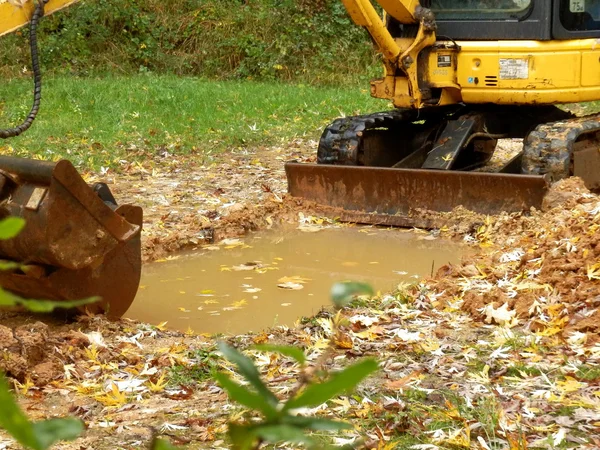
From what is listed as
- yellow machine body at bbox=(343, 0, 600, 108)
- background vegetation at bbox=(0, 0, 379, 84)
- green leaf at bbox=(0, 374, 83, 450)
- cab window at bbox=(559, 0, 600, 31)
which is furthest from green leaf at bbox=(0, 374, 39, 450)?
background vegetation at bbox=(0, 0, 379, 84)

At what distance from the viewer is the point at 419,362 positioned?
4.48 metres

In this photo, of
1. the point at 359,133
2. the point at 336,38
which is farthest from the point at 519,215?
the point at 336,38

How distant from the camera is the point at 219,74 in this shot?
19.1 meters

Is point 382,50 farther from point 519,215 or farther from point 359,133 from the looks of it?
point 519,215

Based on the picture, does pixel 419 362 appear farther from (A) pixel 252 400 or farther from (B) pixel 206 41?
(B) pixel 206 41

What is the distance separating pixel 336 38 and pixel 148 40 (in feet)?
12.7

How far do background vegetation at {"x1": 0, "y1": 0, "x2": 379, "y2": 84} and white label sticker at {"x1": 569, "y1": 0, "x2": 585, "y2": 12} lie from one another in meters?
9.62

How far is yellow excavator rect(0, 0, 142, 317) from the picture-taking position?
482 cm

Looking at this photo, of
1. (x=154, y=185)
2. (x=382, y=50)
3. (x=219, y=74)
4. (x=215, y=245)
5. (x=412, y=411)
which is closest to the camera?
(x=412, y=411)

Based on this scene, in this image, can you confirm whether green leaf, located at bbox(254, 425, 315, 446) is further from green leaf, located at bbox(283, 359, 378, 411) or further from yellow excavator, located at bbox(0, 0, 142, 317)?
yellow excavator, located at bbox(0, 0, 142, 317)

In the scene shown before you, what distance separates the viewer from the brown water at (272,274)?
6008mm

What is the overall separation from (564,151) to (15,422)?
8019 mm

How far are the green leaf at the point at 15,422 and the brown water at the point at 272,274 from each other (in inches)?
201

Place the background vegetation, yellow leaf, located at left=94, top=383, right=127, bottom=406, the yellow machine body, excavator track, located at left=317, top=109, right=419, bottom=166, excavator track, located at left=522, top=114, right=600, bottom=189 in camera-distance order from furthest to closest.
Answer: the background vegetation
excavator track, located at left=317, top=109, right=419, bottom=166
the yellow machine body
excavator track, located at left=522, top=114, right=600, bottom=189
yellow leaf, located at left=94, top=383, right=127, bottom=406
